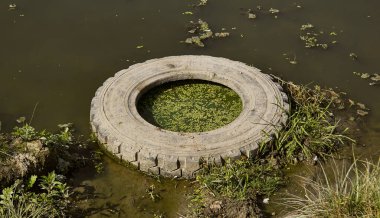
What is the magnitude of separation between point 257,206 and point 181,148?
127 cm

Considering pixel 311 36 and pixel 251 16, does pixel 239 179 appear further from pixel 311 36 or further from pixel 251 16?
pixel 251 16

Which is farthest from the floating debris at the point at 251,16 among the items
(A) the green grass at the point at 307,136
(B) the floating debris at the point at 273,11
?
(A) the green grass at the point at 307,136

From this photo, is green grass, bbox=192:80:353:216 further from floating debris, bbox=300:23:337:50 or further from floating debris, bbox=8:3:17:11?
floating debris, bbox=8:3:17:11

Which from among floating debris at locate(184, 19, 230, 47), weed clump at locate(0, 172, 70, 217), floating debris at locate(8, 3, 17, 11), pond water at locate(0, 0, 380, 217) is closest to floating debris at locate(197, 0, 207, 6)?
pond water at locate(0, 0, 380, 217)

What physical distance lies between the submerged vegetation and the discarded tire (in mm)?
164

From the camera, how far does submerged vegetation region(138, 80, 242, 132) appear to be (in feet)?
24.1

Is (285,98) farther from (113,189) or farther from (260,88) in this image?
(113,189)

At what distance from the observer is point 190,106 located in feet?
25.2

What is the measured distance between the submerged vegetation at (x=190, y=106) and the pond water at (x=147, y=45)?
107 centimetres

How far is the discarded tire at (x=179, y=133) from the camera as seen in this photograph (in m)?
6.46

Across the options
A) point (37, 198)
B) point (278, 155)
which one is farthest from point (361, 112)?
point (37, 198)

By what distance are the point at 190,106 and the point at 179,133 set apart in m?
1.05

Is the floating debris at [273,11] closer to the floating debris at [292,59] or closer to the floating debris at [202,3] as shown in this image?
the floating debris at [202,3]

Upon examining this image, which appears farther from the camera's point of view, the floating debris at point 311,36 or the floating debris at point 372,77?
the floating debris at point 311,36
